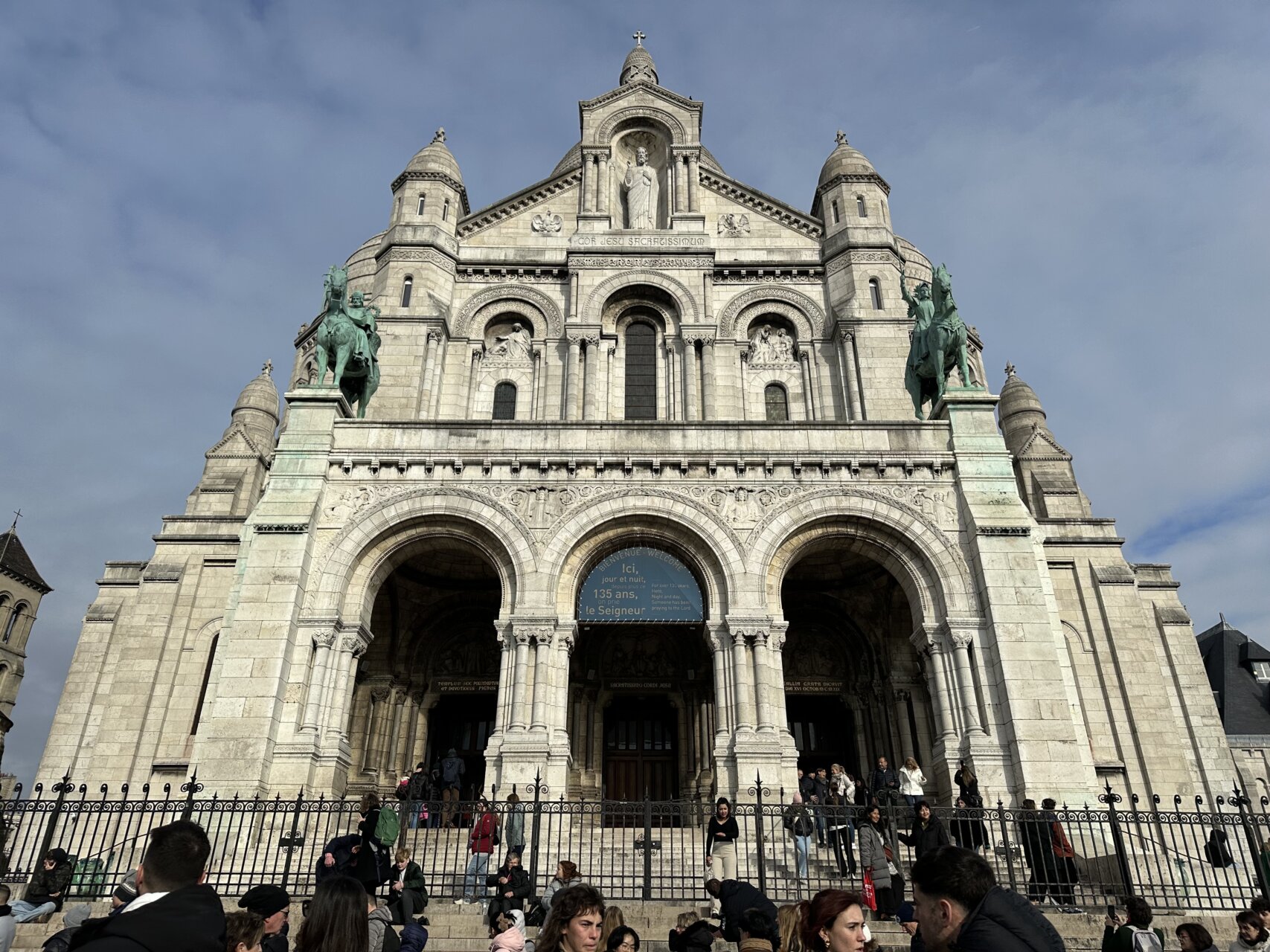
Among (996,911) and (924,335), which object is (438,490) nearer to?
(924,335)

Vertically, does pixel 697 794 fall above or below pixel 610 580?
below

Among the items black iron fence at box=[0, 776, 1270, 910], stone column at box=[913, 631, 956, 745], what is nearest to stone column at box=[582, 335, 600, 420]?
stone column at box=[913, 631, 956, 745]

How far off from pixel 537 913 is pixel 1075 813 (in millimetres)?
8249

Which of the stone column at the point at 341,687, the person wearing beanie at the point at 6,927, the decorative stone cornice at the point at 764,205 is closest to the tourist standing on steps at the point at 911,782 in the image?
the stone column at the point at 341,687

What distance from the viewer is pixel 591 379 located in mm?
25297

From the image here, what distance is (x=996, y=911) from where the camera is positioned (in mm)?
3426

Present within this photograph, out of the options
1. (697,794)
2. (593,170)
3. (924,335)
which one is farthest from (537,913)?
(593,170)

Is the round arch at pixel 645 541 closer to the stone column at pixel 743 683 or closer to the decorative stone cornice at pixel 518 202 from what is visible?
the stone column at pixel 743 683

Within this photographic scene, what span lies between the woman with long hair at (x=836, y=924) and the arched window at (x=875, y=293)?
78.2 ft

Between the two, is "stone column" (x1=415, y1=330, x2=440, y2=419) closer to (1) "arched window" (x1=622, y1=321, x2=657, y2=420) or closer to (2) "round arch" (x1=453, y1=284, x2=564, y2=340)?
(2) "round arch" (x1=453, y1=284, x2=564, y2=340)

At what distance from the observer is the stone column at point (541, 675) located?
1602 cm

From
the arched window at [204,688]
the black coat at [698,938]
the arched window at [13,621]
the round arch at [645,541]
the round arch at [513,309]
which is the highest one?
the round arch at [513,309]

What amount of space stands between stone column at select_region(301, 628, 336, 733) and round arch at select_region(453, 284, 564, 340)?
1239 centimetres

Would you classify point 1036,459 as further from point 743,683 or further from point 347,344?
point 347,344
